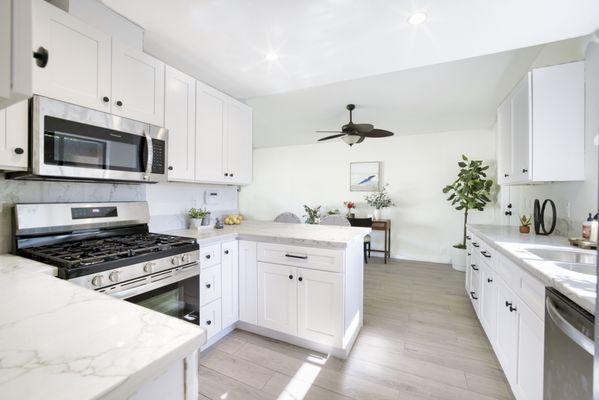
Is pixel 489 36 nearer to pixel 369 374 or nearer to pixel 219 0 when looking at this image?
pixel 219 0

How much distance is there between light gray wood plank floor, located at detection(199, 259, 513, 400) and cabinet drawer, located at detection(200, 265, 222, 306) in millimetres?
430

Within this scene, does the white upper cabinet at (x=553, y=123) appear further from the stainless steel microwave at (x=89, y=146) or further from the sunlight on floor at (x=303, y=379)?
the stainless steel microwave at (x=89, y=146)

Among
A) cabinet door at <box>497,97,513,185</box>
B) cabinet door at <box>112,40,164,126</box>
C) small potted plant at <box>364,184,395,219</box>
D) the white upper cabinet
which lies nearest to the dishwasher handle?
the white upper cabinet

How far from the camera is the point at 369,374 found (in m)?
1.83

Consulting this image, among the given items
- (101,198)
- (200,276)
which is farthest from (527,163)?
(101,198)

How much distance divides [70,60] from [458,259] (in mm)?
5113

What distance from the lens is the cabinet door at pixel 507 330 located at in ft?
4.97

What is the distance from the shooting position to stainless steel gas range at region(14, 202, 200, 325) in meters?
1.28

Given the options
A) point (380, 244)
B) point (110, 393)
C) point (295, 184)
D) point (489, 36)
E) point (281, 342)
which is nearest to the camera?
point (110, 393)

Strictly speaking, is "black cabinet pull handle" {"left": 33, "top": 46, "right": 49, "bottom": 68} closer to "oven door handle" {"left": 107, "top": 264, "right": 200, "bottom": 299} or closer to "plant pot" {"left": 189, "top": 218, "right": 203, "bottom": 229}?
"oven door handle" {"left": 107, "top": 264, "right": 200, "bottom": 299}

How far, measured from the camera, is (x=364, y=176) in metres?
5.40

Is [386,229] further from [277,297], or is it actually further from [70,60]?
[70,60]

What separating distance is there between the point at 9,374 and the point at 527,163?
281cm

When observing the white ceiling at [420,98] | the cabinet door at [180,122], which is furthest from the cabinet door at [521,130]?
the cabinet door at [180,122]
